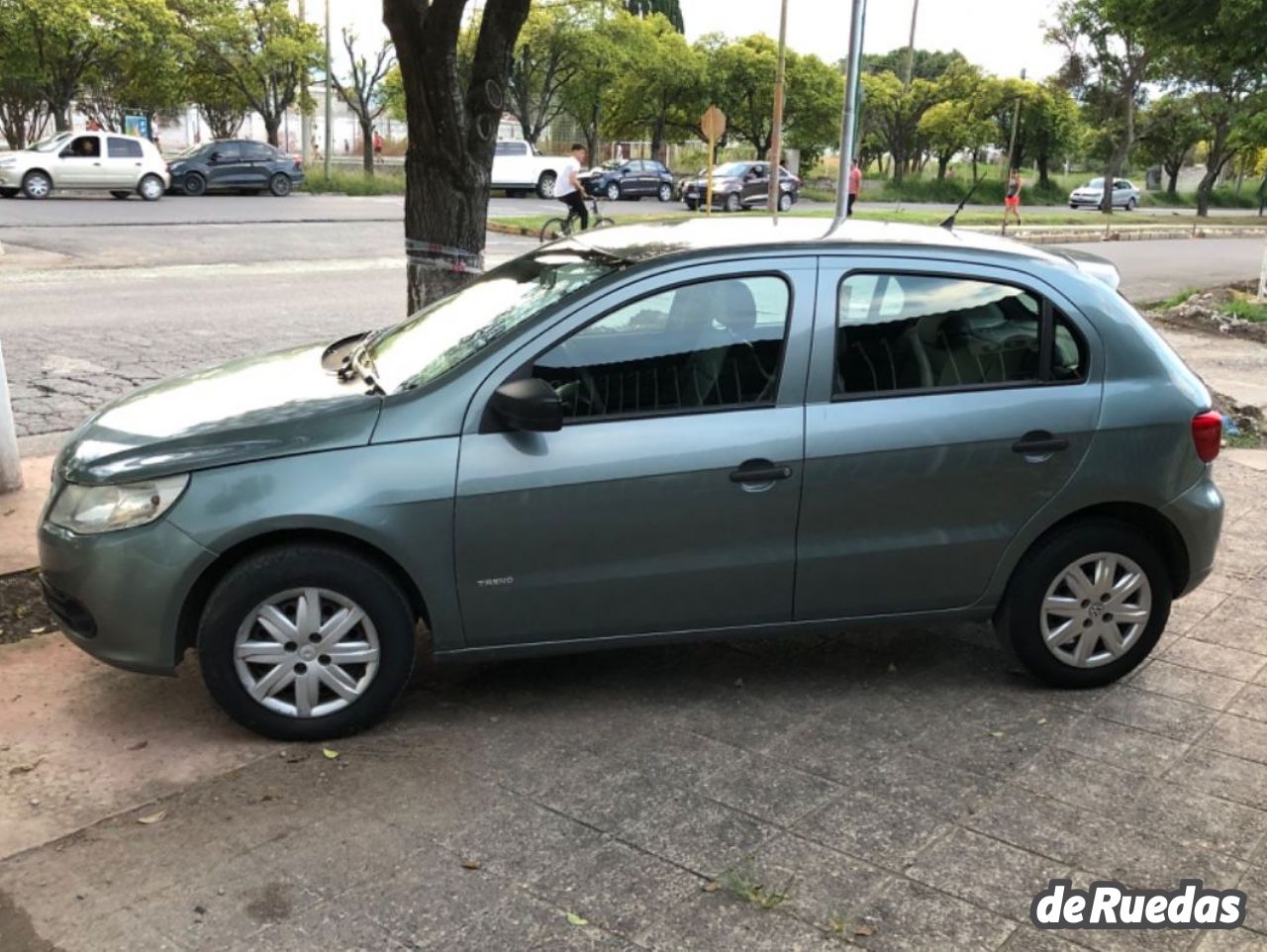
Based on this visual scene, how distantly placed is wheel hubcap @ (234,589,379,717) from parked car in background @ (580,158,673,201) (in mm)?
34835

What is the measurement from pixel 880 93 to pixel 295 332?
51.3 metres

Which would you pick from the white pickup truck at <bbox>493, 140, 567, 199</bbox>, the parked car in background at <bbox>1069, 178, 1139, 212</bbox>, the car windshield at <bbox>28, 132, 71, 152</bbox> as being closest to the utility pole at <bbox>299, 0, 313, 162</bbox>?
the white pickup truck at <bbox>493, 140, 567, 199</bbox>

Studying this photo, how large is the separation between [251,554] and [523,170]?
34547 mm

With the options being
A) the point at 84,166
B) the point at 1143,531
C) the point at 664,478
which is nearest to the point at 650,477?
the point at 664,478

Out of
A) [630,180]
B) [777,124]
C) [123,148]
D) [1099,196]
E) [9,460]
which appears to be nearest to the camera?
[9,460]

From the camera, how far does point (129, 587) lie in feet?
11.7

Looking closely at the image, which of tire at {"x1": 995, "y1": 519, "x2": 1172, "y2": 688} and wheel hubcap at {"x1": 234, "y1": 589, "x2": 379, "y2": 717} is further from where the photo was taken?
tire at {"x1": 995, "y1": 519, "x2": 1172, "y2": 688}

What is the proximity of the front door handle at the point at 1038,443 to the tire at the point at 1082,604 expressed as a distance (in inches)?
12.8

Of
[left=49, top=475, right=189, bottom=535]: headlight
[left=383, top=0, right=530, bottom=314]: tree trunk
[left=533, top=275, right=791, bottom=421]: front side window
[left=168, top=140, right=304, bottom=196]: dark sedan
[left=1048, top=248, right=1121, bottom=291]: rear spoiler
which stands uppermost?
[left=168, top=140, right=304, bottom=196]: dark sedan

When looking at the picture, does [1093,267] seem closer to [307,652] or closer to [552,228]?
[307,652]

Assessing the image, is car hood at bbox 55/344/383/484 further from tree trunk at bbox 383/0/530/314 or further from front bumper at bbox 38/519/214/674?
tree trunk at bbox 383/0/530/314

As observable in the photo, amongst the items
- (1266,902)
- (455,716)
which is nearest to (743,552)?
(455,716)

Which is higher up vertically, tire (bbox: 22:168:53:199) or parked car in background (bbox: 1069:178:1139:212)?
parked car in background (bbox: 1069:178:1139:212)

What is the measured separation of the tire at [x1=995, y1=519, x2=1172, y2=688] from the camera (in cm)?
418
